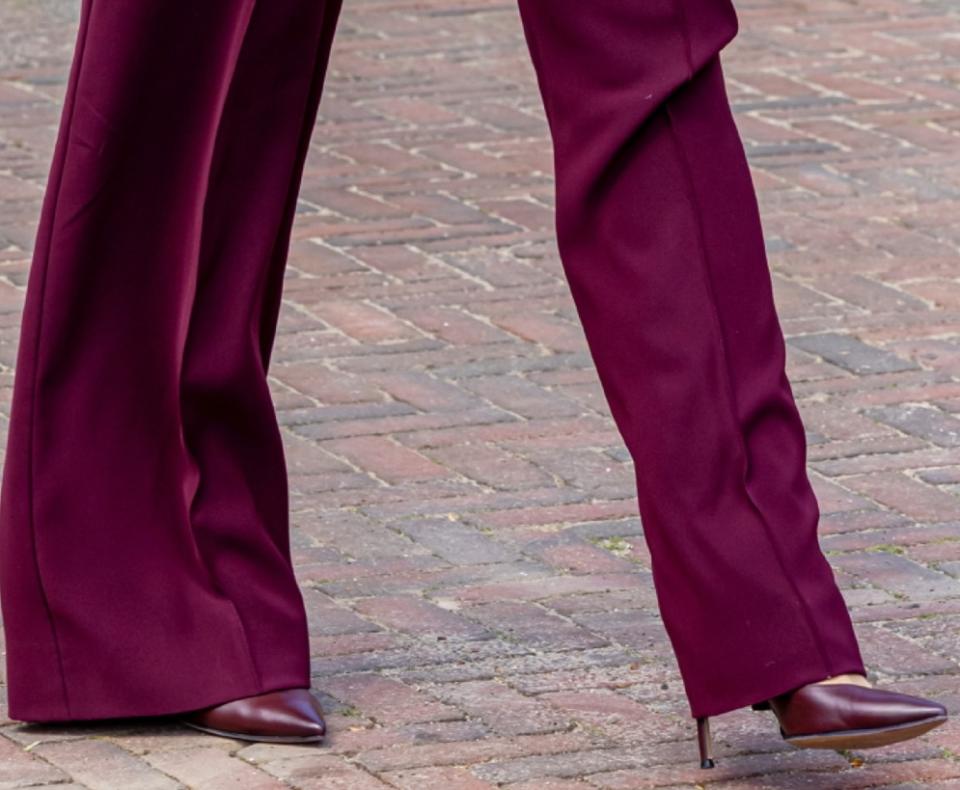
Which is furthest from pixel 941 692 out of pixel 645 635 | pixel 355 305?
pixel 355 305

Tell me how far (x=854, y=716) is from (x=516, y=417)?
1.89 metres

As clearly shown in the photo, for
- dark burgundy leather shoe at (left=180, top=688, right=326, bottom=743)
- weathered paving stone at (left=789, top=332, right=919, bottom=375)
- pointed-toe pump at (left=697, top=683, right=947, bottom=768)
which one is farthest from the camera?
weathered paving stone at (left=789, top=332, right=919, bottom=375)

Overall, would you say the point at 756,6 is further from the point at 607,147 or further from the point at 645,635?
the point at 607,147

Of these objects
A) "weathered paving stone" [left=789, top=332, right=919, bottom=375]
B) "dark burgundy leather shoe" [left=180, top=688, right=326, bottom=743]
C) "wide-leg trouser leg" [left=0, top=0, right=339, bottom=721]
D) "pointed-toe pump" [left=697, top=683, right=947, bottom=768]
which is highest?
"wide-leg trouser leg" [left=0, top=0, right=339, bottom=721]

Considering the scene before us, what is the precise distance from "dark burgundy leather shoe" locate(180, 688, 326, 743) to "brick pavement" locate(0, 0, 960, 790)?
0.08 ft

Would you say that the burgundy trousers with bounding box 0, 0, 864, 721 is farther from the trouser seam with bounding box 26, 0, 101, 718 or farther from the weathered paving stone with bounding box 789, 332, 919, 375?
the weathered paving stone with bounding box 789, 332, 919, 375

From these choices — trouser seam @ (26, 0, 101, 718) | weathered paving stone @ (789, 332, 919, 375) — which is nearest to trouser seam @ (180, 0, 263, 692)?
trouser seam @ (26, 0, 101, 718)

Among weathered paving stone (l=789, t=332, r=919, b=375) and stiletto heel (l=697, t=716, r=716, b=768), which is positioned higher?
weathered paving stone (l=789, t=332, r=919, b=375)

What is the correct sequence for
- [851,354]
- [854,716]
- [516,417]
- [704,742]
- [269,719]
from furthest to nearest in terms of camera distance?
[851,354]
[516,417]
[269,719]
[704,742]
[854,716]

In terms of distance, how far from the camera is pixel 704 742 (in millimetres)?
2883

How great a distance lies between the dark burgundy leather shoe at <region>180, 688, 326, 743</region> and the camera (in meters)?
3.01

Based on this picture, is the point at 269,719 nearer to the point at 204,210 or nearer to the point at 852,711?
the point at 204,210

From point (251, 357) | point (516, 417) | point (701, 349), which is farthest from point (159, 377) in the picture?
point (516, 417)

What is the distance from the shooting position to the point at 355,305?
5.24 meters
